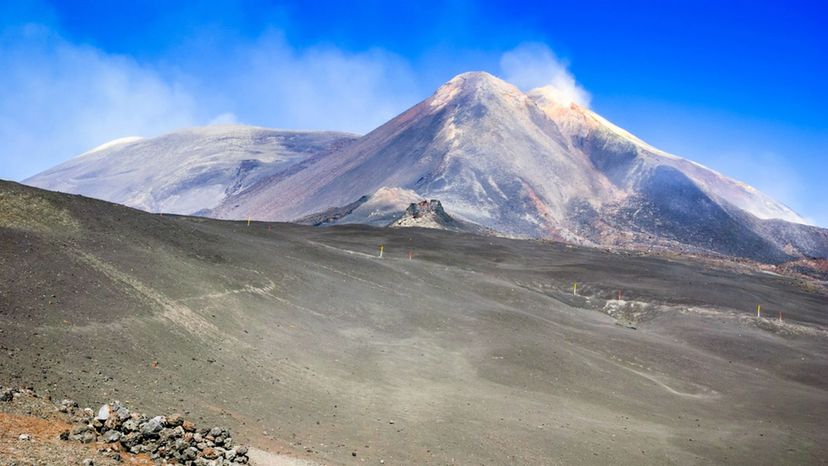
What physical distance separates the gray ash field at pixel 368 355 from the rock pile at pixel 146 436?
2.09m

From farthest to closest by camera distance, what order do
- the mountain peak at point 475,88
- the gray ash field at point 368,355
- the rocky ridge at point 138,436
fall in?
the mountain peak at point 475,88
the gray ash field at point 368,355
the rocky ridge at point 138,436

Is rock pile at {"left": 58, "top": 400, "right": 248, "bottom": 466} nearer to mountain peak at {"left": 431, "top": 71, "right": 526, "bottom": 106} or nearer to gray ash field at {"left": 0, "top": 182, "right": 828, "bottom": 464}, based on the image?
gray ash field at {"left": 0, "top": 182, "right": 828, "bottom": 464}

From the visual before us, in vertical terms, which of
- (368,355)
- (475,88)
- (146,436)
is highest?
(475,88)

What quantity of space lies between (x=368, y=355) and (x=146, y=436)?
1158cm

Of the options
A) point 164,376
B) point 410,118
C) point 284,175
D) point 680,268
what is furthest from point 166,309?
point 284,175

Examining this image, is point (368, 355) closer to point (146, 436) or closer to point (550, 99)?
point (146, 436)

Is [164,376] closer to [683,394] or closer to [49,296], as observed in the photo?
[49,296]

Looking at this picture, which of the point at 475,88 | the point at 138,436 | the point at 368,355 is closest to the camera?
the point at 138,436

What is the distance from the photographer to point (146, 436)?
898 cm

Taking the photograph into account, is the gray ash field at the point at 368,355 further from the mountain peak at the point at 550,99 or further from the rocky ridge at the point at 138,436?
the mountain peak at the point at 550,99

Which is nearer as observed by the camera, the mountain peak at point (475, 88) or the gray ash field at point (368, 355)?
the gray ash field at point (368, 355)

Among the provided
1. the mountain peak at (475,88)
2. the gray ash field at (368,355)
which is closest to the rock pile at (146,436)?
the gray ash field at (368,355)

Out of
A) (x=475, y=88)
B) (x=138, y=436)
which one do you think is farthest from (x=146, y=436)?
(x=475, y=88)

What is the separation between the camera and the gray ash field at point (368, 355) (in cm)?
1346
